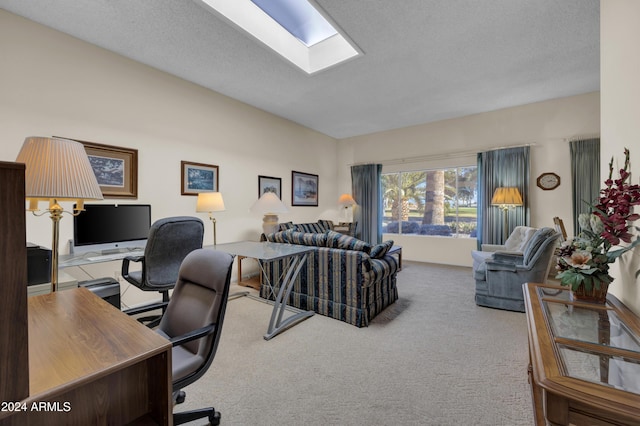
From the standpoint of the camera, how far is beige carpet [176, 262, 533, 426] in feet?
5.01

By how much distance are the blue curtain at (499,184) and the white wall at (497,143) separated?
0.17 meters

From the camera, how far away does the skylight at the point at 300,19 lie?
8.23 ft

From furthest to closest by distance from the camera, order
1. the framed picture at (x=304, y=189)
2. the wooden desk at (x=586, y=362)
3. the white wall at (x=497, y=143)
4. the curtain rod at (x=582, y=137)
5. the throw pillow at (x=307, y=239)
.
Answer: the framed picture at (x=304, y=189)
the white wall at (x=497, y=143)
the curtain rod at (x=582, y=137)
the throw pillow at (x=307, y=239)
the wooden desk at (x=586, y=362)

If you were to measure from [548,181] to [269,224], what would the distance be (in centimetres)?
469

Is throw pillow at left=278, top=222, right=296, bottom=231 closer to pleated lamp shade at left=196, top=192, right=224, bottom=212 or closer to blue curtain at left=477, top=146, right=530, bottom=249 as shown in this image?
pleated lamp shade at left=196, top=192, right=224, bottom=212

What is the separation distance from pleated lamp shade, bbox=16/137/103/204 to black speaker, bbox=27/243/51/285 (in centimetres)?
94

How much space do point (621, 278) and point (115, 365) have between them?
7.21 feet

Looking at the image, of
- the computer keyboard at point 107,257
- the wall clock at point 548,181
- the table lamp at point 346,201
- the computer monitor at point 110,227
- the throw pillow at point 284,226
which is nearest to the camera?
the computer keyboard at point 107,257

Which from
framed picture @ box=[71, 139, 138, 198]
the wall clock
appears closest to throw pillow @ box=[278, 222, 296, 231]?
framed picture @ box=[71, 139, 138, 198]

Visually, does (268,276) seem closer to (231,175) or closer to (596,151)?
(231,175)

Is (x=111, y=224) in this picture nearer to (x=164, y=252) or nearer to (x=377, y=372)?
(x=164, y=252)

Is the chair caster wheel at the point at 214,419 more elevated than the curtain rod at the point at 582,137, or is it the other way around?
the curtain rod at the point at 582,137

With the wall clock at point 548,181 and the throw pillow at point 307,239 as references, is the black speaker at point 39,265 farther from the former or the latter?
the wall clock at point 548,181

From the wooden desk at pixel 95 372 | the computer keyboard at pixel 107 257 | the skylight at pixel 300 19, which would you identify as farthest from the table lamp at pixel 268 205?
the wooden desk at pixel 95 372
